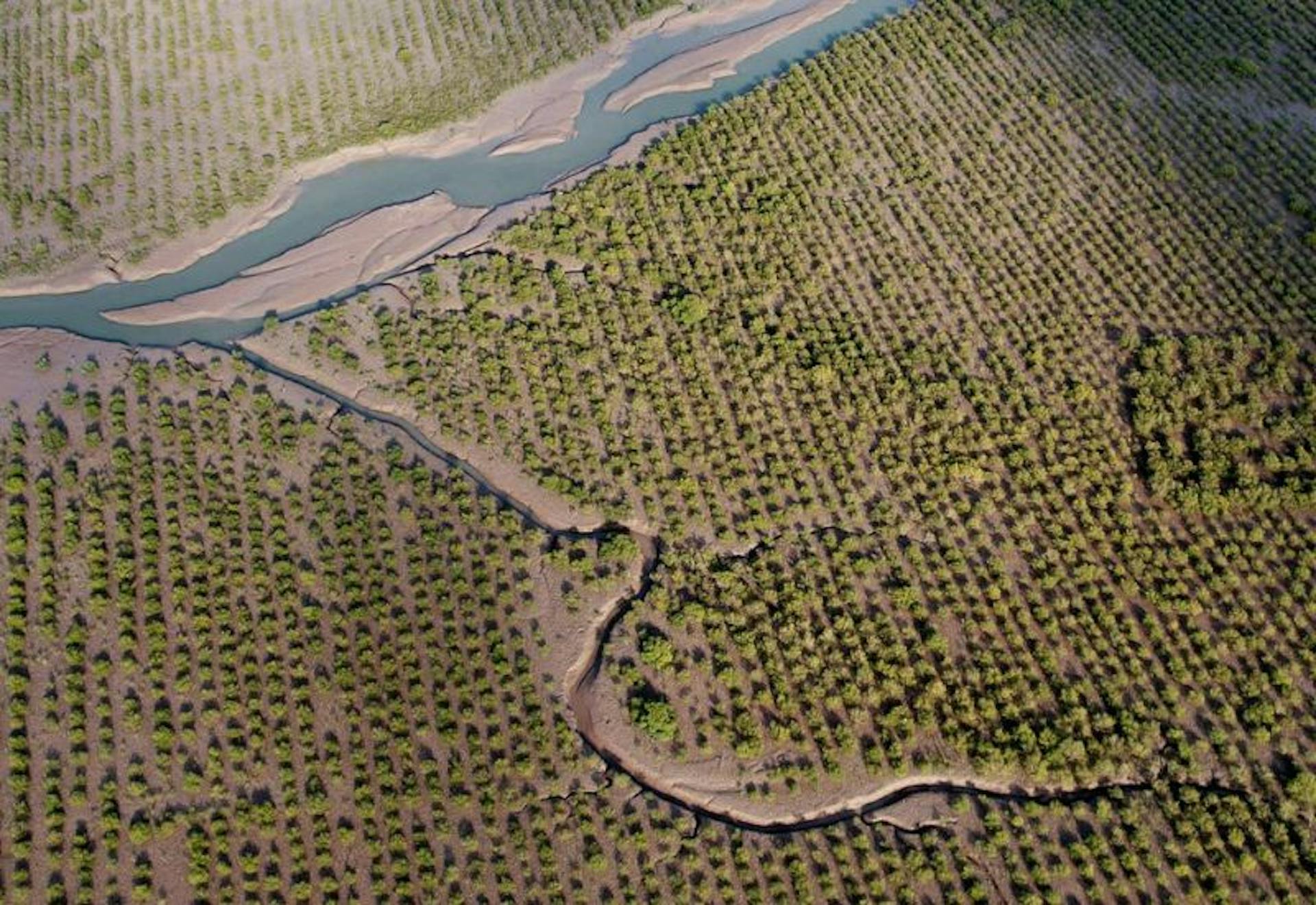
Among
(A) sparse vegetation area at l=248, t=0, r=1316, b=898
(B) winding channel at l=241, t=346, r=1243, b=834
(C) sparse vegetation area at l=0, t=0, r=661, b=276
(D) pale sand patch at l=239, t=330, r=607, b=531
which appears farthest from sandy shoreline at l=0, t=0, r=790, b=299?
(B) winding channel at l=241, t=346, r=1243, b=834

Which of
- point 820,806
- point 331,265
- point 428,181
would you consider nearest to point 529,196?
point 428,181

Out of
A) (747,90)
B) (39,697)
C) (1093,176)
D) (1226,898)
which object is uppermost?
(747,90)

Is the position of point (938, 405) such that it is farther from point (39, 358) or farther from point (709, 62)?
point (39, 358)

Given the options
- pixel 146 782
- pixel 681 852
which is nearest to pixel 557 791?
pixel 681 852

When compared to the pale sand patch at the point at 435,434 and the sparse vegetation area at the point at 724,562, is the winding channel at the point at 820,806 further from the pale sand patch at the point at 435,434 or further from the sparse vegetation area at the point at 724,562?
the pale sand patch at the point at 435,434

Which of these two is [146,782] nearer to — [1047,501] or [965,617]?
[965,617]
